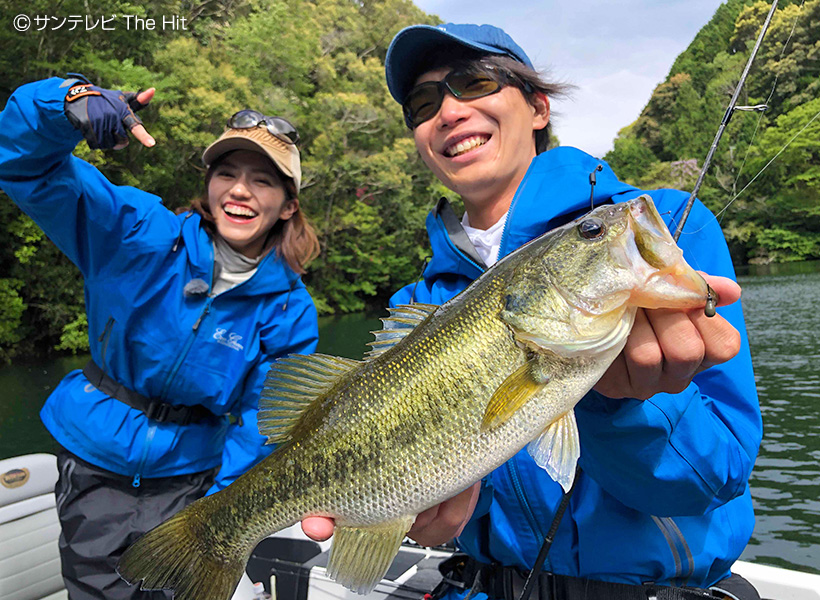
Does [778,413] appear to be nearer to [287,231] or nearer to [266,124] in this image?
[287,231]

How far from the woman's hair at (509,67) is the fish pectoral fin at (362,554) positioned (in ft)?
6.15

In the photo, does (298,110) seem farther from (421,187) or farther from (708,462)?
(708,462)

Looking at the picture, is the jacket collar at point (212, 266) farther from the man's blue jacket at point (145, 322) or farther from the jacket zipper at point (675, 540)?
the jacket zipper at point (675, 540)

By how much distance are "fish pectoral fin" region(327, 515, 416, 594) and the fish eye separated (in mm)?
1033

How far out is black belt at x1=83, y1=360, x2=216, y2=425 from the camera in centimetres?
302

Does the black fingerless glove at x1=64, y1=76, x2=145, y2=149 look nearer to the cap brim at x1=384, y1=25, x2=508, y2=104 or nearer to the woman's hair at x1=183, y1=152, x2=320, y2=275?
the woman's hair at x1=183, y1=152, x2=320, y2=275

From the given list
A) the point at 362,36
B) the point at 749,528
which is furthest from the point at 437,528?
the point at 362,36

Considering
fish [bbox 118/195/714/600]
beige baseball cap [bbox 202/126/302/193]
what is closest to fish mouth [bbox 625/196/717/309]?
fish [bbox 118/195/714/600]

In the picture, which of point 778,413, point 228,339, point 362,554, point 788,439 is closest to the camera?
point 362,554

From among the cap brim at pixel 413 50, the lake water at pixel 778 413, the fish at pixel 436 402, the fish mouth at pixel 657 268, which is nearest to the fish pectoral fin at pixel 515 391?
the fish at pixel 436 402

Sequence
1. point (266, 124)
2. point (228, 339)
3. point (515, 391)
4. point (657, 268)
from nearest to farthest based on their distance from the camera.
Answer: point (657, 268) → point (515, 391) → point (228, 339) → point (266, 124)

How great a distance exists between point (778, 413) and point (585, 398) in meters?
11.3

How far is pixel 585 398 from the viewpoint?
157 cm

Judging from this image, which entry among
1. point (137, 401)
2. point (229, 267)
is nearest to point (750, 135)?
point (229, 267)
